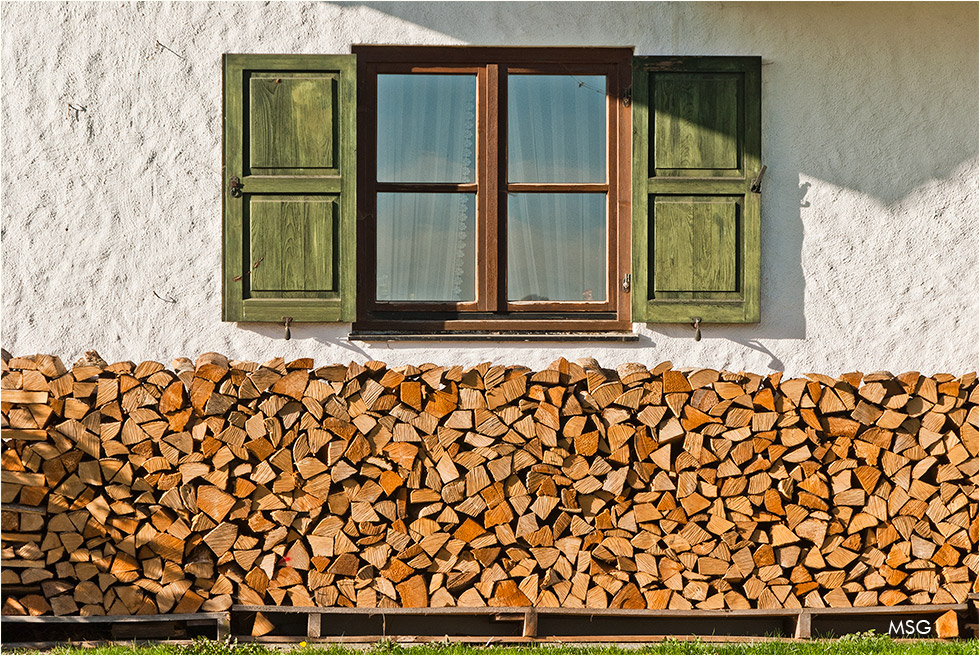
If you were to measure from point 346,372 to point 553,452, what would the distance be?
103 cm

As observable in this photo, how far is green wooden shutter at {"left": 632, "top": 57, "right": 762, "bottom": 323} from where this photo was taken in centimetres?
471

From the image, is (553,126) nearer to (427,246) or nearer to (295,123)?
(427,246)

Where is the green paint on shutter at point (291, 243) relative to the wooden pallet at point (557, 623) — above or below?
above

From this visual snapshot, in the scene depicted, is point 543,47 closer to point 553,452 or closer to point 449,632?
point 553,452

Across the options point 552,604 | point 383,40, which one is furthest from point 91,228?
point 552,604

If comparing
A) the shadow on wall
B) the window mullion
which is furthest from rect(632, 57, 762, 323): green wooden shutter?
the shadow on wall

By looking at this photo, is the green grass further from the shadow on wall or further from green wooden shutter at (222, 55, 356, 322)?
green wooden shutter at (222, 55, 356, 322)

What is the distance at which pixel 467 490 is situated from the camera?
433 cm

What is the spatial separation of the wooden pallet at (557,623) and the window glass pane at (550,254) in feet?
5.17

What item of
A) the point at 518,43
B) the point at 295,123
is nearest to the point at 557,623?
the point at 295,123

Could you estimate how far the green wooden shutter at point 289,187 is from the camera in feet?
15.3

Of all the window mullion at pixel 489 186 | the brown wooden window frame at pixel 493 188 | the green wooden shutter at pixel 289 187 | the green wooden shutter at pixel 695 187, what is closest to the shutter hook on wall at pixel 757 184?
the green wooden shutter at pixel 695 187

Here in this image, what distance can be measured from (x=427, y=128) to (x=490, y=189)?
1.53ft

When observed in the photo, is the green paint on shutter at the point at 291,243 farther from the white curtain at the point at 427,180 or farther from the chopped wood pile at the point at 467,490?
the chopped wood pile at the point at 467,490
